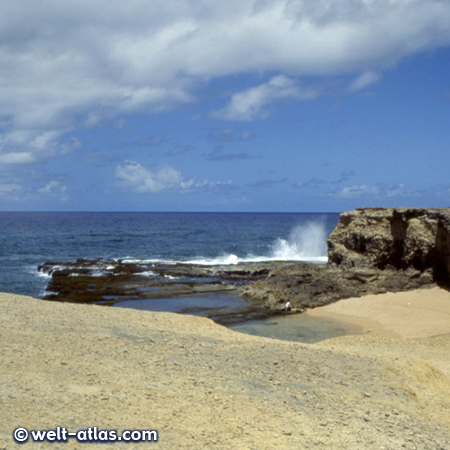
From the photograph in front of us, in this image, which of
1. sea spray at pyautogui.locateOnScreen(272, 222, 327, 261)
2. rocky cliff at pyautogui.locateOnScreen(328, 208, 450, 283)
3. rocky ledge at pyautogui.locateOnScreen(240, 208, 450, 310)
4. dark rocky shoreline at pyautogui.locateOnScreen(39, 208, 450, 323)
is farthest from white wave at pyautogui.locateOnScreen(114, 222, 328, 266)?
rocky ledge at pyautogui.locateOnScreen(240, 208, 450, 310)

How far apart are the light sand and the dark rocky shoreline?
0.98m

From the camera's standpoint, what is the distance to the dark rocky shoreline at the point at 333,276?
2245 cm

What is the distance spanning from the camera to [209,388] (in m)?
8.06

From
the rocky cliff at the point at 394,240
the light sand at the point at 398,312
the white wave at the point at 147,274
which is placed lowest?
the light sand at the point at 398,312

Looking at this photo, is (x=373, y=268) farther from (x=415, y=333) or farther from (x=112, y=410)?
(x=112, y=410)

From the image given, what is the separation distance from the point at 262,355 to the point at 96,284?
19440 millimetres

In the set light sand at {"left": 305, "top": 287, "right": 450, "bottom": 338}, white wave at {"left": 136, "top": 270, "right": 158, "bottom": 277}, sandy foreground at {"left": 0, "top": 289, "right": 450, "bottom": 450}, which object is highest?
sandy foreground at {"left": 0, "top": 289, "right": 450, "bottom": 450}

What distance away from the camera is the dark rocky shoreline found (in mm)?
22453

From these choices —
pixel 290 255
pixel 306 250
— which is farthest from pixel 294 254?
pixel 306 250

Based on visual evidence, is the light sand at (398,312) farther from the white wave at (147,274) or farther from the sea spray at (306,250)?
the sea spray at (306,250)

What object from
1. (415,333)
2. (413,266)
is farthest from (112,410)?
(413,266)

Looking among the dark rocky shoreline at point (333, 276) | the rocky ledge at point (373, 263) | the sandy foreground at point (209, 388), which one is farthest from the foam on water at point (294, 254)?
the sandy foreground at point (209, 388)

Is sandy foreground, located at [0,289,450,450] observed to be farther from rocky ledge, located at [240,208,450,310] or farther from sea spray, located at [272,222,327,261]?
sea spray, located at [272,222,327,261]

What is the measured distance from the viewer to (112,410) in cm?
694
